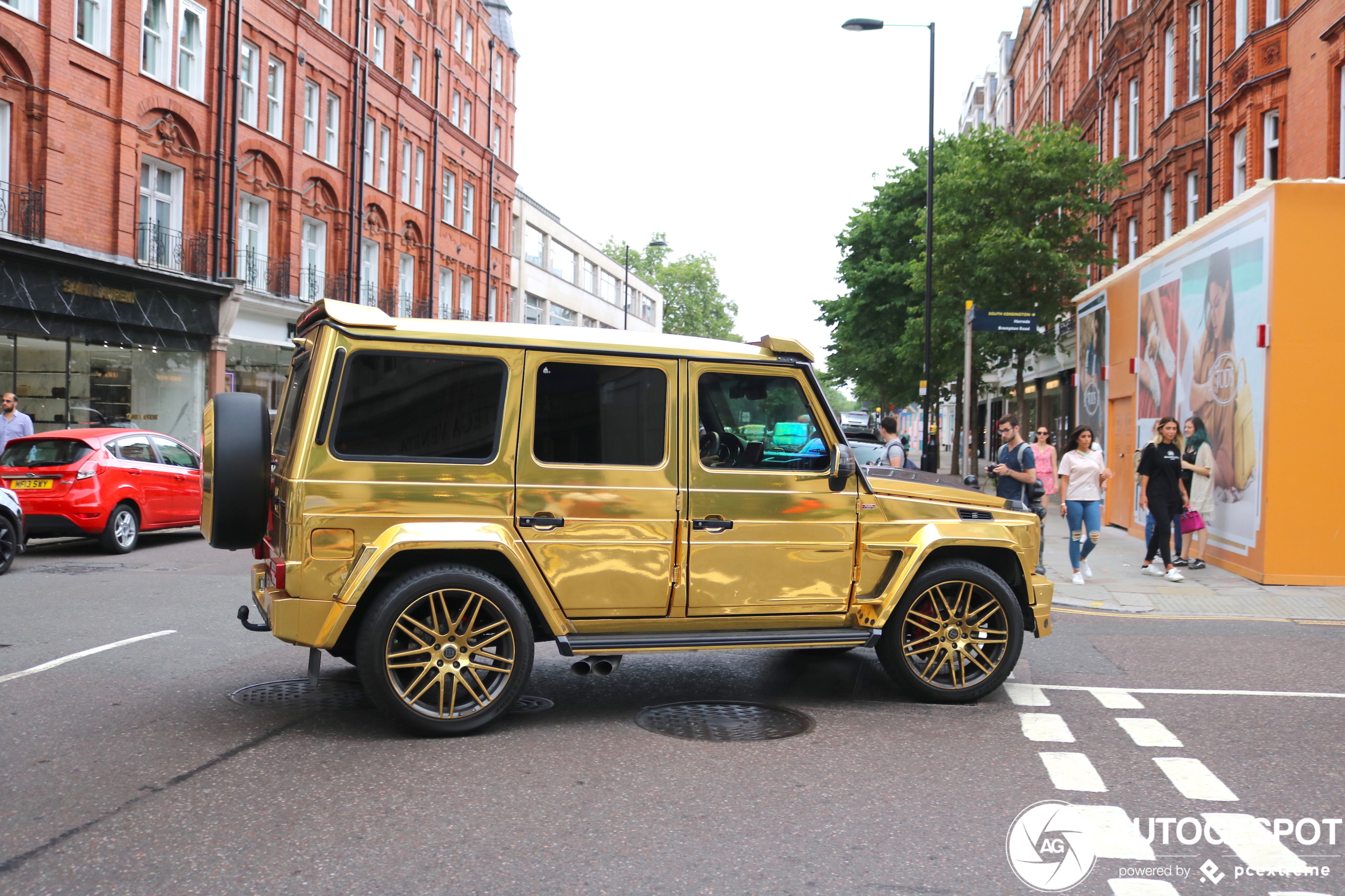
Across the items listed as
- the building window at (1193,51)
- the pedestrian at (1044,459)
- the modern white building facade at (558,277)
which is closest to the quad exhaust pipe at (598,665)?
the pedestrian at (1044,459)


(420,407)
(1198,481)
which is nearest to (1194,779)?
(420,407)

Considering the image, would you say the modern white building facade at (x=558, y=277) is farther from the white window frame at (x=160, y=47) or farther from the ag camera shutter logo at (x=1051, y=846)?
the ag camera shutter logo at (x=1051, y=846)

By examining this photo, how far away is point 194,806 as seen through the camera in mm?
4172

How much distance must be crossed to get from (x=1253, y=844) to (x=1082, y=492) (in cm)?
831

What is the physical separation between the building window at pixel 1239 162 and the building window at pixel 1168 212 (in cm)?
364

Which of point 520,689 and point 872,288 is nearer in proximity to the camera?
point 520,689

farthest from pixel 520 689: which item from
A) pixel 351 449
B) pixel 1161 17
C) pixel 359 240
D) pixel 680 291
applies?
pixel 680 291

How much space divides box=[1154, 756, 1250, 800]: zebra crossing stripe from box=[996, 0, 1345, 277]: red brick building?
652 inches

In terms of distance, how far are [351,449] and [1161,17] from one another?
28.2m

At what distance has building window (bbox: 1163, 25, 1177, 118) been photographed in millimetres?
26547

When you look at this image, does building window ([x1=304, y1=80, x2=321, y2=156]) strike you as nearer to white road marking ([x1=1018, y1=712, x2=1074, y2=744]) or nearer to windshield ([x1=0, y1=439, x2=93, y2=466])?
windshield ([x1=0, y1=439, x2=93, y2=466])

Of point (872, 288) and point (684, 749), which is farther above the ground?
point (872, 288)

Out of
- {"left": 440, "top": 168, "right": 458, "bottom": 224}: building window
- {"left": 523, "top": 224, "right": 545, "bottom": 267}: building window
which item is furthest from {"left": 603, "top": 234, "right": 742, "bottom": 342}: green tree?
{"left": 440, "top": 168, "right": 458, "bottom": 224}: building window

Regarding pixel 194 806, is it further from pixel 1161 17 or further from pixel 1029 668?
pixel 1161 17
